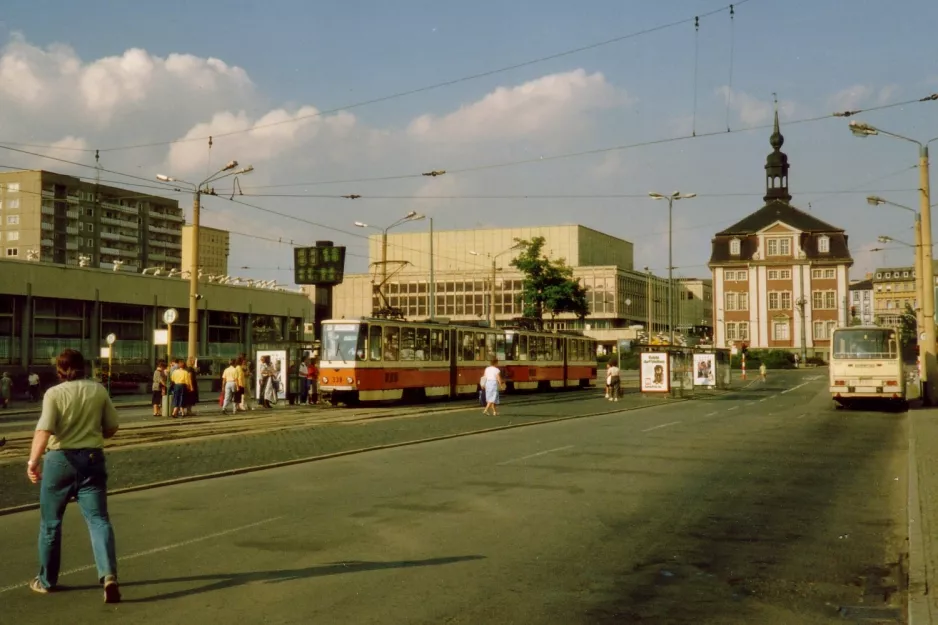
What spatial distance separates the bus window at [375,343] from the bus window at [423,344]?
2833 mm

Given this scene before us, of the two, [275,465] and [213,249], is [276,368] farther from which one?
[213,249]

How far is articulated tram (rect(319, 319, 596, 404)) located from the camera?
33.6 m

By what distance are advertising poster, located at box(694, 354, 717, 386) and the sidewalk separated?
29985 mm

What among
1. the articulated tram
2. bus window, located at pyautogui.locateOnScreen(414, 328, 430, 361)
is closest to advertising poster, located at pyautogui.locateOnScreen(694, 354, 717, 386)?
the articulated tram

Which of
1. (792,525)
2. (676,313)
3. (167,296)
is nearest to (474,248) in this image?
(676,313)

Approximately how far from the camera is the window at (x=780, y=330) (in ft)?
352

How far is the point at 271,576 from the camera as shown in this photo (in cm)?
763

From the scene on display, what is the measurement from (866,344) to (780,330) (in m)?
76.4

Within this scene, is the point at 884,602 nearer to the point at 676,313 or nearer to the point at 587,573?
the point at 587,573

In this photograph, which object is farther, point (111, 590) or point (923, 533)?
point (923, 533)

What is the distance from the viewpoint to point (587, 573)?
783 cm

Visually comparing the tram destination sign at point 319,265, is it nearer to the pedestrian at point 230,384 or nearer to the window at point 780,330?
the pedestrian at point 230,384

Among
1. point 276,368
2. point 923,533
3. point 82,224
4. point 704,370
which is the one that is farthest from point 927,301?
point 82,224

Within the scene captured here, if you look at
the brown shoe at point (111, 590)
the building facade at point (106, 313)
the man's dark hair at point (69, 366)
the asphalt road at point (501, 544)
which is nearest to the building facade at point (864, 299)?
the building facade at point (106, 313)
